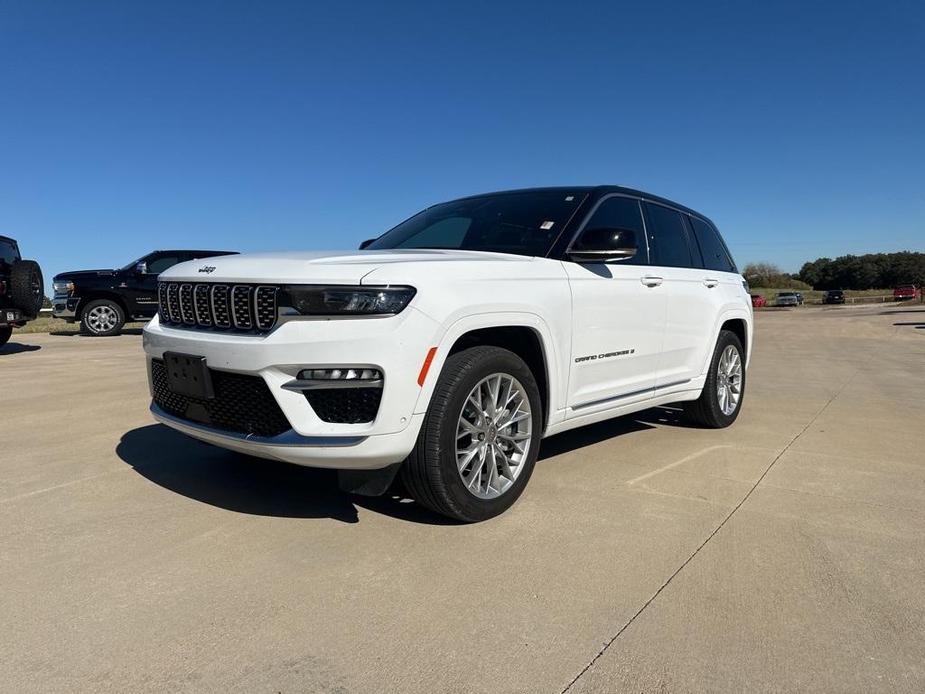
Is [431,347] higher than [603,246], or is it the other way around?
[603,246]

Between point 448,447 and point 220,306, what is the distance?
1254mm

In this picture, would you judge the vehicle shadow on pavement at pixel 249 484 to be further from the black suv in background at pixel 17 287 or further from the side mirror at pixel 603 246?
the black suv in background at pixel 17 287

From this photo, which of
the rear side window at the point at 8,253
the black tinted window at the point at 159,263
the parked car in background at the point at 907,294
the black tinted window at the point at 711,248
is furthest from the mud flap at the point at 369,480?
the parked car in background at the point at 907,294

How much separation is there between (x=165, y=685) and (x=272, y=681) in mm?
306

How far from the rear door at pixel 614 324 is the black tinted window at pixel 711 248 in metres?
1.13

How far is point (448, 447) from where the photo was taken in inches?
120

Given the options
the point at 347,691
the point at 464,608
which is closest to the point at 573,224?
the point at 464,608

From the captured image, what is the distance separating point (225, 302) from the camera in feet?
10.4

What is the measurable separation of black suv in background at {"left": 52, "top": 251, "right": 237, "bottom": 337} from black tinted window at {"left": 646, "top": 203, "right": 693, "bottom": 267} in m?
11.7

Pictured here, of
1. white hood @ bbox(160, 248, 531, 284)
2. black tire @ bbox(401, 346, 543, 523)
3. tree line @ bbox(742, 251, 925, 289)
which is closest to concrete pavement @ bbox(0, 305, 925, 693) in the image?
black tire @ bbox(401, 346, 543, 523)

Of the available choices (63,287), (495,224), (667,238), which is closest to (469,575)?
(495,224)

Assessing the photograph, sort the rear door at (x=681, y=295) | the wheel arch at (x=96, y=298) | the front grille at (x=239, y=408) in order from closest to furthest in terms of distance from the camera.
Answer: the front grille at (x=239, y=408) → the rear door at (x=681, y=295) → the wheel arch at (x=96, y=298)

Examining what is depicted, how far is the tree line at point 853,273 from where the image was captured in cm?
10500

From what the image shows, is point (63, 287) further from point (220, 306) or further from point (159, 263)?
point (220, 306)
